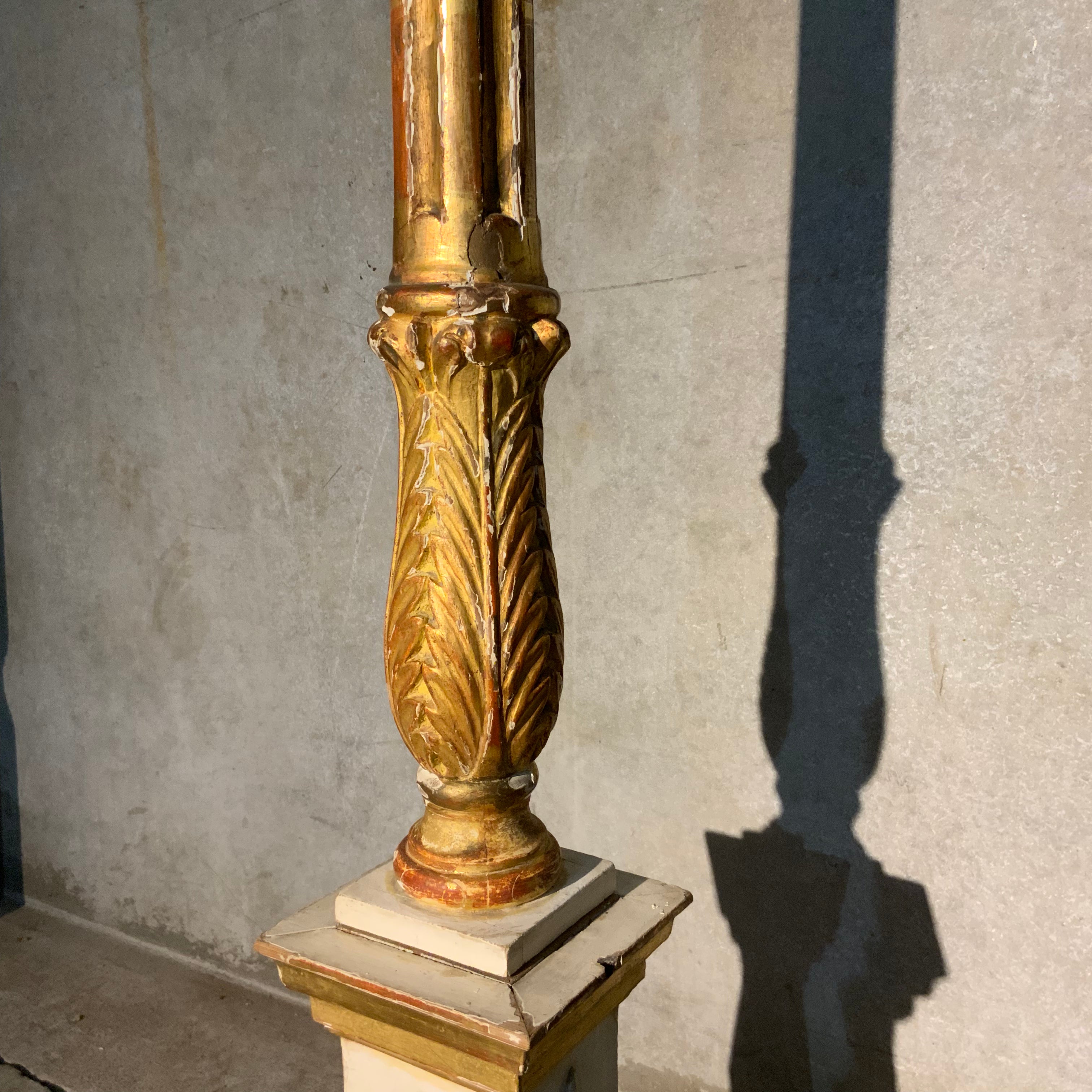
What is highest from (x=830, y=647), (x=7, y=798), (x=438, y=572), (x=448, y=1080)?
(x=438, y=572)

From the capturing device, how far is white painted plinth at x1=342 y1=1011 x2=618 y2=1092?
3.24ft

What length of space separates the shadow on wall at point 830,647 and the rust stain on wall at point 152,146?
5.35ft

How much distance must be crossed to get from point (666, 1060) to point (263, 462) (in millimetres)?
1650

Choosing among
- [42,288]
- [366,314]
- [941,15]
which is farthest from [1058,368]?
[42,288]

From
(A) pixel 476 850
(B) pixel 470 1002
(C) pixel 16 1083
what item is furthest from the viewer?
(C) pixel 16 1083

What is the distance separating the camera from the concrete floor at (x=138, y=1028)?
235 centimetres

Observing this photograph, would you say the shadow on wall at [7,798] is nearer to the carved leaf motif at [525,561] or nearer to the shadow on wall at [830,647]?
the shadow on wall at [830,647]

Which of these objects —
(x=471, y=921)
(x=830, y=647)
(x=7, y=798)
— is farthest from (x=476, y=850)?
(x=7, y=798)

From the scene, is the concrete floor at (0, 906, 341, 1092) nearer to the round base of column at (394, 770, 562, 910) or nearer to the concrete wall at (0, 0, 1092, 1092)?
the concrete wall at (0, 0, 1092, 1092)

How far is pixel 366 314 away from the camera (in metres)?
2.21

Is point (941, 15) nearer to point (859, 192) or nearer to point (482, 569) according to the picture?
point (859, 192)

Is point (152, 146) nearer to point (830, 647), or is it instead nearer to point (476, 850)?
point (830, 647)

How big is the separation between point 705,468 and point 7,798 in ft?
8.58

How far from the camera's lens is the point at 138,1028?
8.39 ft
